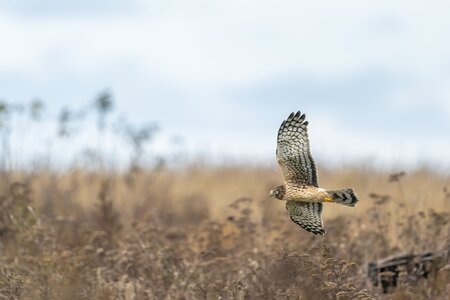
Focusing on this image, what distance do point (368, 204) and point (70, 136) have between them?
4.79 metres

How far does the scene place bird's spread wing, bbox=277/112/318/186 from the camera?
792 cm

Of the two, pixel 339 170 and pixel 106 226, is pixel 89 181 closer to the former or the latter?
pixel 339 170

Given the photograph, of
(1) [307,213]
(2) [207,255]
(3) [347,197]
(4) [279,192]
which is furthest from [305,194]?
(2) [207,255]

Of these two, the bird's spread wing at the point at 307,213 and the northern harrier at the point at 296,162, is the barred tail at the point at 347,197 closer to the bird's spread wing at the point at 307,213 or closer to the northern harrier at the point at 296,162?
the northern harrier at the point at 296,162

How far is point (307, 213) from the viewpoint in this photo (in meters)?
8.15

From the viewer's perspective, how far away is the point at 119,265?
9555 millimetres

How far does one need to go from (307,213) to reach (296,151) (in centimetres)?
50

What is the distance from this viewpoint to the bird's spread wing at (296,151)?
7922 mm

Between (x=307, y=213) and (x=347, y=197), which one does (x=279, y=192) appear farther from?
(x=347, y=197)

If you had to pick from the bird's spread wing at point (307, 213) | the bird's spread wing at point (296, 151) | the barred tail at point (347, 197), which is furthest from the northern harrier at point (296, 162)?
the barred tail at point (347, 197)

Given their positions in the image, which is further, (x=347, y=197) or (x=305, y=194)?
(x=305, y=194)

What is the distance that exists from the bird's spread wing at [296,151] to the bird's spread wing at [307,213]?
244 mm

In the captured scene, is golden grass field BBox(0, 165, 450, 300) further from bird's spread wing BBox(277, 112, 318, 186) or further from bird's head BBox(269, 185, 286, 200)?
bird's spread wing BBox(277, 112, 318, 186)

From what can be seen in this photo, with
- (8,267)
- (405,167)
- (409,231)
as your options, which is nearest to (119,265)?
(8,267)
